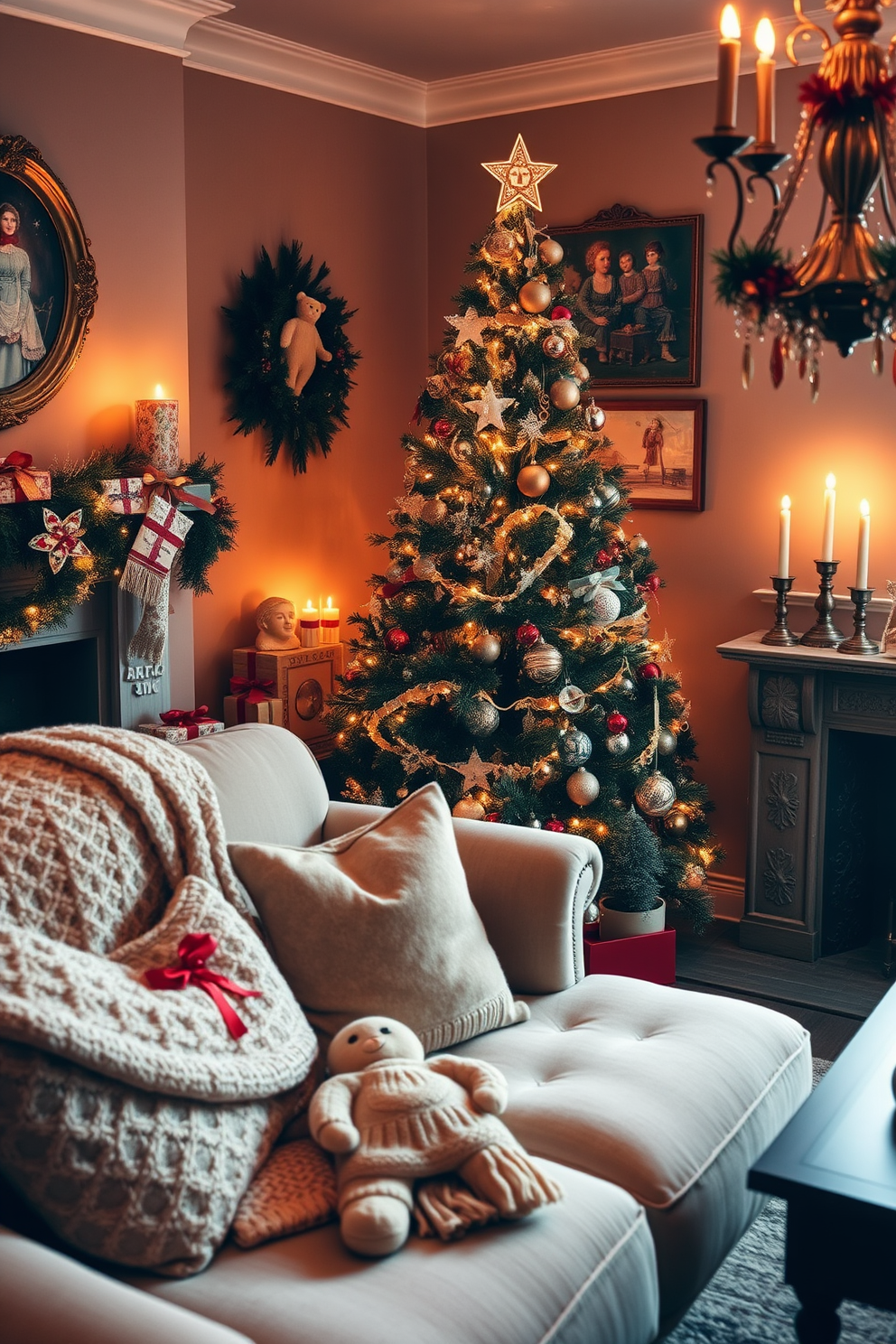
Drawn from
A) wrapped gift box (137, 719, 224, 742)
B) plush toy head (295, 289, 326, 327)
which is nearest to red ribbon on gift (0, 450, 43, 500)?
wrapped gift box (137, 719, 224, 742)

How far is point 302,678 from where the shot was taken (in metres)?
4.30

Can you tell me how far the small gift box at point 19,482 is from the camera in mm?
3125

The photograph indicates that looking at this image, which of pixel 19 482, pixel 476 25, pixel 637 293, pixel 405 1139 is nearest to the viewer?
pixel 405 1139

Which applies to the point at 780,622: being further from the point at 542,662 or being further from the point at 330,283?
the point at 330,283

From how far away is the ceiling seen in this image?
3.69 metres

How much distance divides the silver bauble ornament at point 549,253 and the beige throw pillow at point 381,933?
6.75 ft

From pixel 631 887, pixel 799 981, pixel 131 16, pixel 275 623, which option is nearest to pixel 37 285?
pixel 131 16

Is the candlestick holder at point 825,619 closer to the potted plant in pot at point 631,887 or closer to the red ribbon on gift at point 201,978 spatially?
the potted plant in pot at point 631,887

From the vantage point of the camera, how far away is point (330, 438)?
4566 mm

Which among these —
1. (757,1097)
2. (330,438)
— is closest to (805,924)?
(757,1097)

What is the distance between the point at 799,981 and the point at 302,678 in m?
1.84

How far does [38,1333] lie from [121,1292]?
0.09m

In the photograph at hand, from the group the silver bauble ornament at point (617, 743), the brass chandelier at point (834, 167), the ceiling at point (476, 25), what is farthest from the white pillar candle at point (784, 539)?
the brass chandelier at point (834, 167)

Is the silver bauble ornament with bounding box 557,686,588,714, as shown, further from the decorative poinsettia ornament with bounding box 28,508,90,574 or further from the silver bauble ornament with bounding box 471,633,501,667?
the decorative poinsettia ornament with bounding box 28,508,90,574
